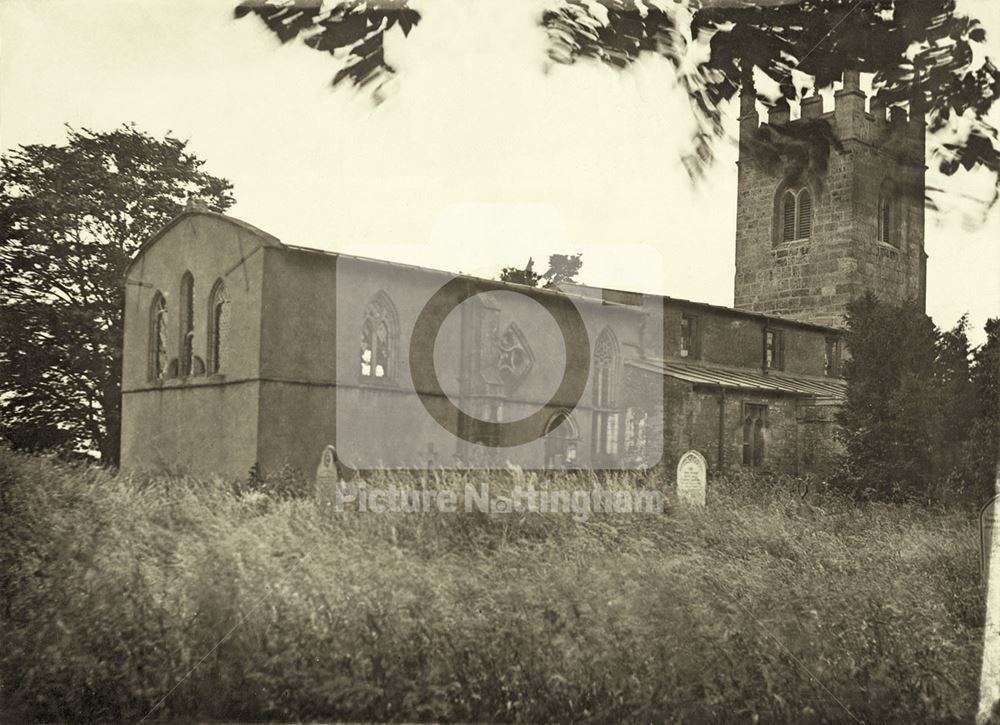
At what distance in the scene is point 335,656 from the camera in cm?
730

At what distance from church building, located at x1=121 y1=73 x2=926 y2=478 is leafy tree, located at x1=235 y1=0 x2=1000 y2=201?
803cm

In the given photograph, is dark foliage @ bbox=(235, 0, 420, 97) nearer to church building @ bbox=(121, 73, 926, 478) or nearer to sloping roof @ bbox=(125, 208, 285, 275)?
church building @ bbox=(121, 73, 926, 478)

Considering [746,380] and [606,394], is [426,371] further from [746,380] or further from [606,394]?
[746,380]

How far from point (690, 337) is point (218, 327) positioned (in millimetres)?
13384

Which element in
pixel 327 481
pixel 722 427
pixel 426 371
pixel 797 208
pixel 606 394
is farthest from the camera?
pixel 606 394

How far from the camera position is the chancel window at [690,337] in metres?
24.5

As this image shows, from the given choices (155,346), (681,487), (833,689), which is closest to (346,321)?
(155,346)

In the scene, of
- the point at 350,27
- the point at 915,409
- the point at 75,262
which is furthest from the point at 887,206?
the point at 75,262

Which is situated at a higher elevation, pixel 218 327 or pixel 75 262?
pixel 75 262

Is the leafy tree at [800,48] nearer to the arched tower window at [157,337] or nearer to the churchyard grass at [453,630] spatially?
the churchyard grass at [453,630]

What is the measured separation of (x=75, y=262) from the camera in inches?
542

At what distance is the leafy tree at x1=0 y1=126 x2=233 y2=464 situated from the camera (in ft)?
34.3

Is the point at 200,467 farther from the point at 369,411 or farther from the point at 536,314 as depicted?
the point at 536,314

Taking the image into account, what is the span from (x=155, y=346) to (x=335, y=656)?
10.5 metres
